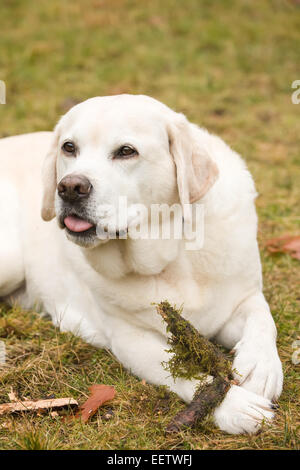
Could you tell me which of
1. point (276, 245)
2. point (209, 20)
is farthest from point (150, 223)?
point (209, 20)

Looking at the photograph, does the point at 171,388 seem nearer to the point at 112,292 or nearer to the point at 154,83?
the point at 112,292

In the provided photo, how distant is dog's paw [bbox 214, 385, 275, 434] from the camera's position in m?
2.46

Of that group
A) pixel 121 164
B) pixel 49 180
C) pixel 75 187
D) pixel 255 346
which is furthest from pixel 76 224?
pixel 255 346

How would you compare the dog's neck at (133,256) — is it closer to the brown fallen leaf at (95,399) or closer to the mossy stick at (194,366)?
the mossy stick at (194,366)

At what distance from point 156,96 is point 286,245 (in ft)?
11.2

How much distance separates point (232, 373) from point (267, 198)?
8.42ft

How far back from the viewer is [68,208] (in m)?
2.63

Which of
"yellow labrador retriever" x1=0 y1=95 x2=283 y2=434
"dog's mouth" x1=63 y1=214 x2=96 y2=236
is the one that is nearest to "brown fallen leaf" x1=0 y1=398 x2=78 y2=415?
"yellow labrador retriever" x1=0 y1=95 x2=283 y2=434

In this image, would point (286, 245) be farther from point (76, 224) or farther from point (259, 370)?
point (76, 224)

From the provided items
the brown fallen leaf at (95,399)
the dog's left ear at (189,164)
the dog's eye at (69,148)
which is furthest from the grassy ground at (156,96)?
the dog's eye at (69,148)

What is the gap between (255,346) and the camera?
279 cm

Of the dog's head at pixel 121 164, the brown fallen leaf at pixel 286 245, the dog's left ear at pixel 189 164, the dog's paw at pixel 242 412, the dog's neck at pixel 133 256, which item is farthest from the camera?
the brown fallen leaf at pixel 286 245

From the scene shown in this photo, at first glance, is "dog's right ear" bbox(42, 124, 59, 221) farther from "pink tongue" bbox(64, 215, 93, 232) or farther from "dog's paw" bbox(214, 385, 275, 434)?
"dog's paw" bbox(214, 385, 275, 434)

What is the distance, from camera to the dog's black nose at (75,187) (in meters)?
2.52
